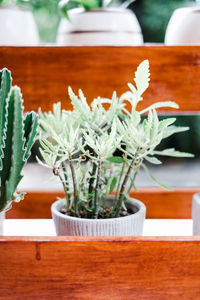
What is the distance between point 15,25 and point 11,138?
36 centimetres

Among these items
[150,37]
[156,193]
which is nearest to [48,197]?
[156,193]

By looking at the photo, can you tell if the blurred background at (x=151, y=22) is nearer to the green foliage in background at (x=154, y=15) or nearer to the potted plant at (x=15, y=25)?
the green foliage in background at (x=154, y=15)

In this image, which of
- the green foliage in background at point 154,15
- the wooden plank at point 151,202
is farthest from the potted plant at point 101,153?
the green foliage in background at point 154,15

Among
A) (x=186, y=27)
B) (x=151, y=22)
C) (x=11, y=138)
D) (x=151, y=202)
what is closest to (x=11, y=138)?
(x=11, y=138)

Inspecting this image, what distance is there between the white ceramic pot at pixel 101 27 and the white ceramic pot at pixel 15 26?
0.07 m

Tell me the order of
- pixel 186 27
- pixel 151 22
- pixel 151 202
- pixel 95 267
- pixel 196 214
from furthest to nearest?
1. pixel 151 22
2. pixel 151 202
3. pixel 186 27
4. pixel 196 214
5. pixel 95 267

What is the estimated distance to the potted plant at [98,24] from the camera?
24.1 inches

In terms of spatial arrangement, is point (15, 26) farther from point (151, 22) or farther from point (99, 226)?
point (151, 22)

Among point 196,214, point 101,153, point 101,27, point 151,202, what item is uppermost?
point 101,27

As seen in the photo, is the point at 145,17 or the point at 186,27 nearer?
the point at 186,27

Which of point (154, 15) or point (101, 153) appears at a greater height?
point (154, 15)

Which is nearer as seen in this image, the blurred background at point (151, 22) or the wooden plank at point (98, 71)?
the wooden plank at point (98, 71)

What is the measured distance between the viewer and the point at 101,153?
1.21ft

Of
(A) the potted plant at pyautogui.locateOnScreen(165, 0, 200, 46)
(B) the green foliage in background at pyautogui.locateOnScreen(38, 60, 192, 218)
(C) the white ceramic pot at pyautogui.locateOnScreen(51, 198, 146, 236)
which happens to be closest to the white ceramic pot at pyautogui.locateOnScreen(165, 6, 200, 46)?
(A) the potted plant at pyautogui.locateOnScreen(165, 0, 200, 46)
